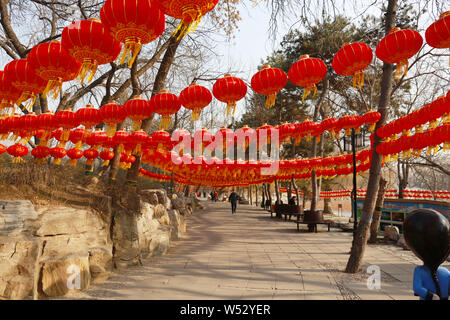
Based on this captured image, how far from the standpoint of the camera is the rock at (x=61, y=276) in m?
4.79

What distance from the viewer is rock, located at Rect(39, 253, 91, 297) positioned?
4.79 m

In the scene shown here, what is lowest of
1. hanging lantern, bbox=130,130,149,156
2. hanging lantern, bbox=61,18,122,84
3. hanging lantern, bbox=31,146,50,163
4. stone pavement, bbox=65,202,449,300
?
stone pavement, bbox=65,202,449,300

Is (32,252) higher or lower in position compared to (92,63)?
lower

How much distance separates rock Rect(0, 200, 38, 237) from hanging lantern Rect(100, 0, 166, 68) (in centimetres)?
402

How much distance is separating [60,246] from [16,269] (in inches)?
32.8

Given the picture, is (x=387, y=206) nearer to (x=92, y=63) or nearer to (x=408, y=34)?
(x=408, y=34)

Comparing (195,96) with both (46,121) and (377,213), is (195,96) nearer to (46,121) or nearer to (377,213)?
(46,121)

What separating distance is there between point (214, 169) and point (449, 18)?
12034mm

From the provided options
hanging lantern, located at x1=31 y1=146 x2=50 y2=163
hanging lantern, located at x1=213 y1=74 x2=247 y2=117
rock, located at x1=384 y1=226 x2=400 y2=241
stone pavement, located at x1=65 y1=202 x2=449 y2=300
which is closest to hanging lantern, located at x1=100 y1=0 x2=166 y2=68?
hanging lantern, located at x1=213 y1=74 x2=247 y2=117

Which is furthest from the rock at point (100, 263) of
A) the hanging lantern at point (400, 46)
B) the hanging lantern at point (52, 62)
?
the hanging lantern at point (400, 46)

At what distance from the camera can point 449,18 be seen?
3750 millimetres

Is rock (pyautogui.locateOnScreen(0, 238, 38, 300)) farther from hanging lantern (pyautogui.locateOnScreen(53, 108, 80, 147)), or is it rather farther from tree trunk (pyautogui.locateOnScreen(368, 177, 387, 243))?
tree trunk (pyautogui.locateOnScreen(368, 177, 387, 243))

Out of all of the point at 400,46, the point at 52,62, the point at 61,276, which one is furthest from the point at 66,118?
the point at 400,46
